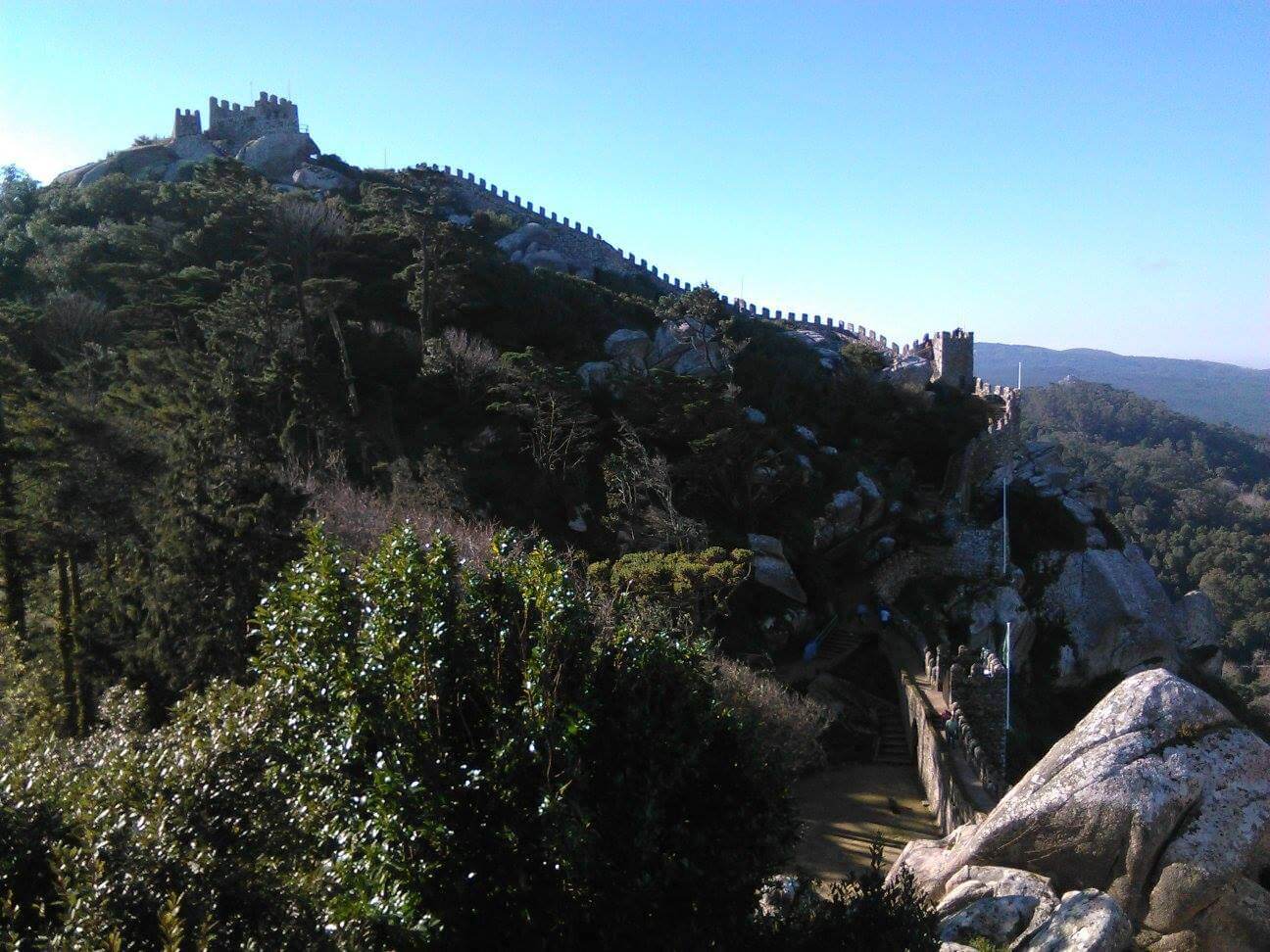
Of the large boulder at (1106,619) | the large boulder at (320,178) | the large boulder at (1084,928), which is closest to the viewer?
the large boulder at (1084,928)

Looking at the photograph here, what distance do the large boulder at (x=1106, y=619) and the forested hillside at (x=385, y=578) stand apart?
5.73m

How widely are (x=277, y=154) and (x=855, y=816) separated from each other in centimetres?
4632

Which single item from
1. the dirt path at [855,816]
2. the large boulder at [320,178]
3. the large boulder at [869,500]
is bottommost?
the dirt path at [855,816]

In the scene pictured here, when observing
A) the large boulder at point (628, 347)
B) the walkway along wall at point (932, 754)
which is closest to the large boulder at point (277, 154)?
the large boulder at point (628, 347)

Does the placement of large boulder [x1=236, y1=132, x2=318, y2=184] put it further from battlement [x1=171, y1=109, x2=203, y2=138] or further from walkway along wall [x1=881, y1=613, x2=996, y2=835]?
walkway along wall [x1=881, y1=613, x2=996, y2=835]

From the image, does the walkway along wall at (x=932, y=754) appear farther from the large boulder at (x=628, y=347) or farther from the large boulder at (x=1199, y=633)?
the large boulder at (x=1199, y=633)

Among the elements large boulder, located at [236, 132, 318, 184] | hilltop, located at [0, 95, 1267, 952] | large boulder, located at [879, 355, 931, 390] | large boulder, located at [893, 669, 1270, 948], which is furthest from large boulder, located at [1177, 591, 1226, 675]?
large boulder, located at [236, 132, 318, 184]

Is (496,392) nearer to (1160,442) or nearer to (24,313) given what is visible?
(24,313)

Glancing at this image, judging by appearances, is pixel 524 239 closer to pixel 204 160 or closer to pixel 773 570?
pixel 204 160

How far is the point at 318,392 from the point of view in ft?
77.8

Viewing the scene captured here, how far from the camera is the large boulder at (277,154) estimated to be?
47.3 m

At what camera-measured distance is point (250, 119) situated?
52.3 m

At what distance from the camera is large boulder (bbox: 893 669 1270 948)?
761 centimetres

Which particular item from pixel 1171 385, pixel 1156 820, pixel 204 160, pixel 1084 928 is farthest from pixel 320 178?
pixel 1171 385
